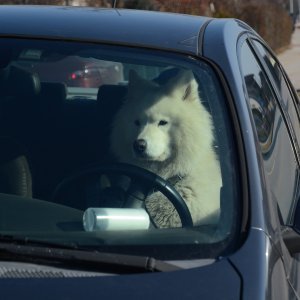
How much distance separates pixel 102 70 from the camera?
3412mm

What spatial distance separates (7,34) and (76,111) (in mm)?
394

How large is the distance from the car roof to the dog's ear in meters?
0.11

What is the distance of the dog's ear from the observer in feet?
10.3

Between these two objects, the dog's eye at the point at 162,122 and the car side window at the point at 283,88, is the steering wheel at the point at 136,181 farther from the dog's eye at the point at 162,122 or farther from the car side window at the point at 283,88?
the car side window at the point at 283,88

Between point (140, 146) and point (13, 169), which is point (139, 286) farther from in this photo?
point (140, 146)

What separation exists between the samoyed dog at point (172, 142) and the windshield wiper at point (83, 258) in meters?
0.34

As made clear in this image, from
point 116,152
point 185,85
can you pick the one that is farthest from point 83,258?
point 185,85

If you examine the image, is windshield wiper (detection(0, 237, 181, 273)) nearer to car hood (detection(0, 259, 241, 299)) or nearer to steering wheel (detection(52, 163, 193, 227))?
car hood (detection(0, 259, 241, 299))

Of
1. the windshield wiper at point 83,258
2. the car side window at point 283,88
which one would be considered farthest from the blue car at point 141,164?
the car side window at point 283,88

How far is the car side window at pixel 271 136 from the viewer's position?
3.05 m

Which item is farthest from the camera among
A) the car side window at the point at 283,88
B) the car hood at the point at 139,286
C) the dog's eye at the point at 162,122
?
the car side window at the point at 283,88

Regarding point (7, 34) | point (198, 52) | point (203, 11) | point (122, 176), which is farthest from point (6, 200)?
point (203, 11)

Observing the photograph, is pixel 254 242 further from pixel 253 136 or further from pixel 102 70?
pixel 102 70

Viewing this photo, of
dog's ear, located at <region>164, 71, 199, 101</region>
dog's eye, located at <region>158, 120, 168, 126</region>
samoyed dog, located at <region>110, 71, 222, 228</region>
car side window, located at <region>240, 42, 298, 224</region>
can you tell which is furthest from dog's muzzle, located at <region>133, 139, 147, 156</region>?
car side window, located at <region>240, 42, 298, 224</region>
